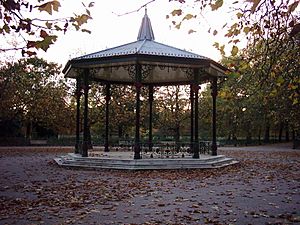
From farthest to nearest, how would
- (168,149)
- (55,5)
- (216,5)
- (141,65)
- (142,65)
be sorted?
(168,149), (142,65), (141,65), (216,5), (55,5)

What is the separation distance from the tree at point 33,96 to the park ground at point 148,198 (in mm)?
24927

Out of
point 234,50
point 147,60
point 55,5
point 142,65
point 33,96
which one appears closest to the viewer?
point 55,5

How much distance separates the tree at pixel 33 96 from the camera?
121ft

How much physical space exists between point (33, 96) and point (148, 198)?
3276 centimetres

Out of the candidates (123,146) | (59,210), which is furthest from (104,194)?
(123,146)

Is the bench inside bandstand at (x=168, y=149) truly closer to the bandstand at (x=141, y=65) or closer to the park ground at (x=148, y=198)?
the bandstand at (x=141, y=65)

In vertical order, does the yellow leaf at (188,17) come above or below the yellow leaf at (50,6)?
above

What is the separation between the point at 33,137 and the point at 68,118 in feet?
40.4

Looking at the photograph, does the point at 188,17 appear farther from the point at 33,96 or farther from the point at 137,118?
the point at 33,96

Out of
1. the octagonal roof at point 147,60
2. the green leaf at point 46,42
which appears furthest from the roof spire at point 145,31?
the green leaf at point 46,42

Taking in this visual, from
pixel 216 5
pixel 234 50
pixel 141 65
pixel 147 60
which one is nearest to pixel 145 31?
pixel 141 65

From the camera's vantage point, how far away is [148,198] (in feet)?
30.9

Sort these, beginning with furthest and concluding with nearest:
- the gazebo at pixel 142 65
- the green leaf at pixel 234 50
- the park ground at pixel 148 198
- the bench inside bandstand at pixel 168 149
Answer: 1. the bench inside bandstand at pixel 168 149
2. the gazebo at pixel 142 65
3. the park ground at pixel 148 198
4. the green leaf at pixel 234 50

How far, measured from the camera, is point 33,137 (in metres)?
50.2
